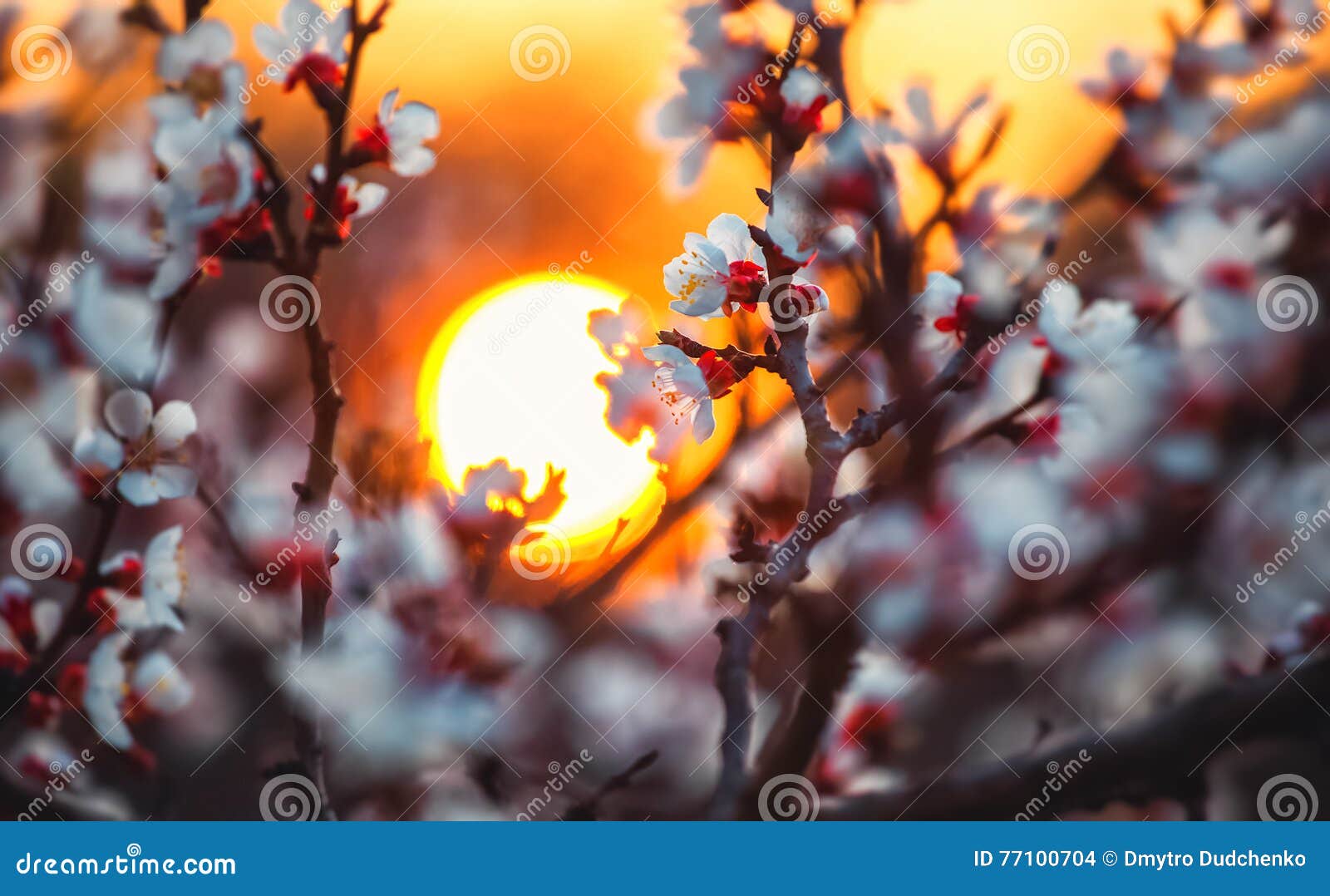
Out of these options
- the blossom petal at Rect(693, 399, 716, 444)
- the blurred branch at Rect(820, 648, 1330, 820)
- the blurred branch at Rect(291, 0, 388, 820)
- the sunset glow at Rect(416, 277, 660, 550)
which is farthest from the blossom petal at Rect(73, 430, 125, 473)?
the blurred branch at Rect(820, 648, 1330, 820)

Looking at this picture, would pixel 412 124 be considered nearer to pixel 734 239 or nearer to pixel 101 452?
pixel 734 239

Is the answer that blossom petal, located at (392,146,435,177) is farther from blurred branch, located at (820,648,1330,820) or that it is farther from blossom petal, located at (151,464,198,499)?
blurred branch, located at (820,648,1330,820)

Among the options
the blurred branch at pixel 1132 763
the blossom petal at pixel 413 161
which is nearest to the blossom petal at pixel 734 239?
the blossom petal at pixel 413 161

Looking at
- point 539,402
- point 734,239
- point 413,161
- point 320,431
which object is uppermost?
point 734,239

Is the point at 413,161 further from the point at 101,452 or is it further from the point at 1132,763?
the point at 1132,763

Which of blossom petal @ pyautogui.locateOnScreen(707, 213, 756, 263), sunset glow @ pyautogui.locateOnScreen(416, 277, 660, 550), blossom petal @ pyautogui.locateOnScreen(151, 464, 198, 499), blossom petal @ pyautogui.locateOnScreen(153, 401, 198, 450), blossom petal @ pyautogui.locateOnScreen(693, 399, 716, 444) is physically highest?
blossom petal @ pyautogui.locateOnScreen(707, 213, 756, 263)

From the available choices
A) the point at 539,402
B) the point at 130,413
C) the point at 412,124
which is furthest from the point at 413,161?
the point at 130,413

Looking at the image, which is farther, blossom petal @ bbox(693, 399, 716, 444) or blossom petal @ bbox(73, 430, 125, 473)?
blossom petal @ bbox(73, 430, 125, 473)

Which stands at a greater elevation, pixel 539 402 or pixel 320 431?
pixel 539 402

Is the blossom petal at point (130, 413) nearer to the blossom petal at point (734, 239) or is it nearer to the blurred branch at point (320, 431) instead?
the blurred branch at point (320, 431)

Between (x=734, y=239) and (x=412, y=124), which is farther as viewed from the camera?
(x=412, y=124)
